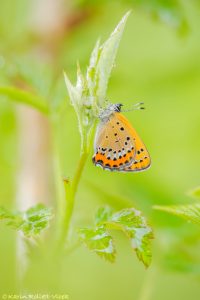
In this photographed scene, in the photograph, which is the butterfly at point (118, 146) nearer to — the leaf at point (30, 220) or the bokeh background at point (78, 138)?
the bokeh background at point (78, 138)

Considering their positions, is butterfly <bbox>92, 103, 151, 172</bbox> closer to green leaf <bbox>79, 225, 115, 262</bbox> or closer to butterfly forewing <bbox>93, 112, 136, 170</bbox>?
butterfly forewing <bbox>93, 112, 136, 170</bbox>

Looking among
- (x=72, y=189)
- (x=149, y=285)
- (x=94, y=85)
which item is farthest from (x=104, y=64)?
(x=149, y=285)

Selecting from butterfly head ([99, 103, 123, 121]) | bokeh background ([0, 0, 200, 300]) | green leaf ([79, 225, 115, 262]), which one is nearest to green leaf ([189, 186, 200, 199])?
bokeh background ([0, 0, 200, 300])

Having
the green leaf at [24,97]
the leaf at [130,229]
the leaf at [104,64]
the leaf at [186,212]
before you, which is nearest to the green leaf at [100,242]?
the leaf at [130,229]

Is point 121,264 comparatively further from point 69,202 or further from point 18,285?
point 69,202

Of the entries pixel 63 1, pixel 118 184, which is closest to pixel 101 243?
pixel 118 184

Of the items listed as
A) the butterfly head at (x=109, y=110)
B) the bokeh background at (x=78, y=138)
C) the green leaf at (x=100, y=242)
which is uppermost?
the bokeh background at (x=78, y=138)

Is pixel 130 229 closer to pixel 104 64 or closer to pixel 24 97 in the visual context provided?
pixel 104 64

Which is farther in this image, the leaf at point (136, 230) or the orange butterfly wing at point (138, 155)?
the orange butterfly wing at point (138, 155)
